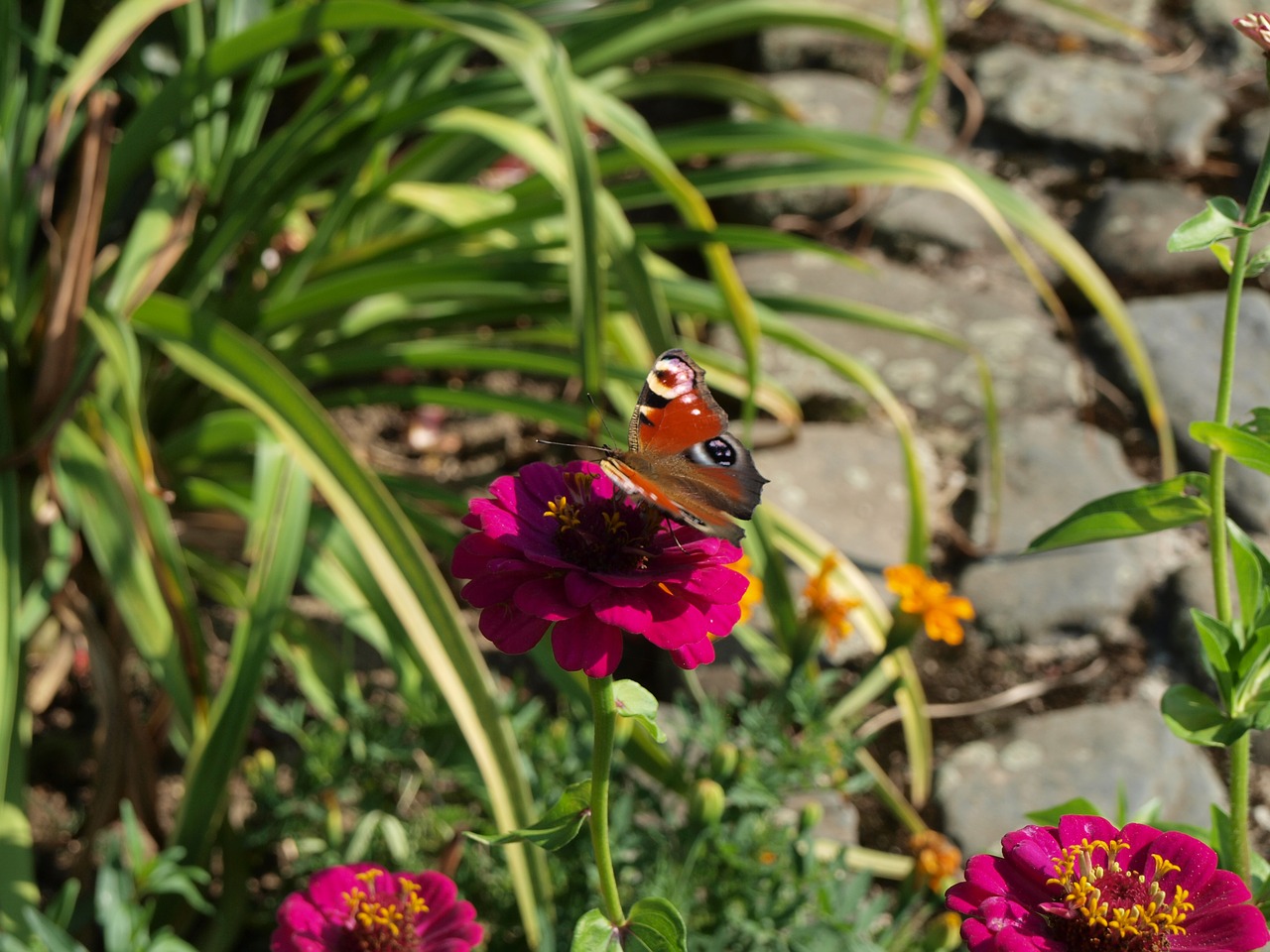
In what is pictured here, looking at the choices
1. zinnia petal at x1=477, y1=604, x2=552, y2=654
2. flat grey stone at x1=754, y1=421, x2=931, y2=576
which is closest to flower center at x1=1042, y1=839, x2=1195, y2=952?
zinnia petal at x1=477, y1=604, x2=552, y2=654

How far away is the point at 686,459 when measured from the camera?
0.51m

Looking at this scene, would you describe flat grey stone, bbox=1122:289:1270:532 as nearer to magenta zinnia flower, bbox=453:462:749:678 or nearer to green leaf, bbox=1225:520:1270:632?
green leaf, bbox=1225:520:1270:632

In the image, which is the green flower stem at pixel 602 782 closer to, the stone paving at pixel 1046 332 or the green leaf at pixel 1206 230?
the green leaf at pixel 1206 230

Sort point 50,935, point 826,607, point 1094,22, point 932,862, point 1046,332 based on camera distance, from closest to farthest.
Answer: point 50,935
point 932,862
point 826,607
point 1046,332
point 1094,22

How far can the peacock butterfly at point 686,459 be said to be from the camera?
46cm

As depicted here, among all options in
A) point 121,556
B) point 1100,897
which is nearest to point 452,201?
point 121,556

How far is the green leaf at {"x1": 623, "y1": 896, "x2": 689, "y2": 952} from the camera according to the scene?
477mm

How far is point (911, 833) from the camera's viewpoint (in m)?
1.11

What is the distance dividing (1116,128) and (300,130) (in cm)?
118

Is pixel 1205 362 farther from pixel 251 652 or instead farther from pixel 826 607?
pixel 251 652

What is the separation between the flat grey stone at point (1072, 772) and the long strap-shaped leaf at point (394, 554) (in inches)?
17.1

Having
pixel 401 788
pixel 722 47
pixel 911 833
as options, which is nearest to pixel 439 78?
pixel 722 47

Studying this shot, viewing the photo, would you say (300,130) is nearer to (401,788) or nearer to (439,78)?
Result: (439,78)

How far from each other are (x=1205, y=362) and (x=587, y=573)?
4.07 ft
